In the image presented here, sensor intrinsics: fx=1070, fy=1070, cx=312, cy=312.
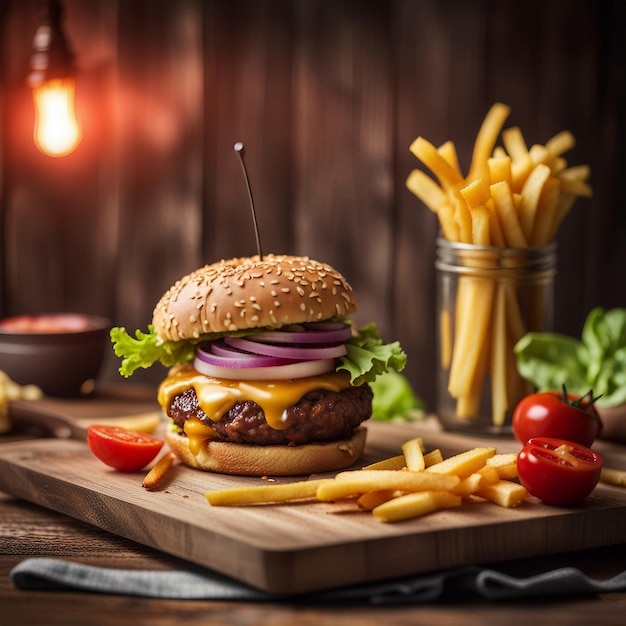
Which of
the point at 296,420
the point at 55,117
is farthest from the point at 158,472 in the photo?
the point at 55,117

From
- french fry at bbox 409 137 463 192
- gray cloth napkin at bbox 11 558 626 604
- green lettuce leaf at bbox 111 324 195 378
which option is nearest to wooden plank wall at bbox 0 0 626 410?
french fry at bbox 409 137 463 192

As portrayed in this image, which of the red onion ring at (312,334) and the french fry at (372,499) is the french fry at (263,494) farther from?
the red onion ring at (312,334)

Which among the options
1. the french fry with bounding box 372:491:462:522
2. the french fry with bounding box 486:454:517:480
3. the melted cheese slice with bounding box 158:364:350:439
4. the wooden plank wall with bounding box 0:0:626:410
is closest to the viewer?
the french fry with bounding box 372:491:462:522

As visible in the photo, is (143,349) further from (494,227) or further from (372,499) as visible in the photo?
(494,227)

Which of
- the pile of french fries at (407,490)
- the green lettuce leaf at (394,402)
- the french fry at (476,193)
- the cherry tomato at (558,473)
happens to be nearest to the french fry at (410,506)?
the pile of french fries at (407,490)

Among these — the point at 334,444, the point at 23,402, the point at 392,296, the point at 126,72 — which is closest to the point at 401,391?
the point at 392,296

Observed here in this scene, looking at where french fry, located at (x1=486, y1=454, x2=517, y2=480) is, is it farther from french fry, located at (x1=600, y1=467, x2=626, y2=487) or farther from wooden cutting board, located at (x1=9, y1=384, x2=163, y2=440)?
wooden cutting board, located at (x1=9, y1=384, x2=163, y2=440)
